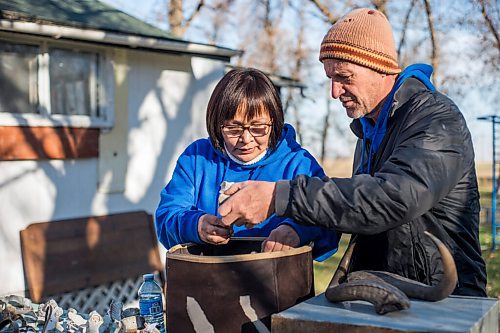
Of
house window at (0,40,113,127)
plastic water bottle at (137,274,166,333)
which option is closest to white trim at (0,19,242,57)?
house window at (0,40,113,127)

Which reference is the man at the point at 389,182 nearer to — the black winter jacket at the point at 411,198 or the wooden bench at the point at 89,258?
the black winter jacket at the point at 411,198

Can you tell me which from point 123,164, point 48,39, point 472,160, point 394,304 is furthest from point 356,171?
point 123,164

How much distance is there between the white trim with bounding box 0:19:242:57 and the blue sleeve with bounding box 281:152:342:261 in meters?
4.56

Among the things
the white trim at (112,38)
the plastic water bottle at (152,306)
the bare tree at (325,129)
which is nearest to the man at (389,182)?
the plastic water bottle at (152,306)

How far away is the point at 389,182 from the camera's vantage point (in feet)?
5.58

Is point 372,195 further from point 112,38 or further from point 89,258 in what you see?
point 89,258

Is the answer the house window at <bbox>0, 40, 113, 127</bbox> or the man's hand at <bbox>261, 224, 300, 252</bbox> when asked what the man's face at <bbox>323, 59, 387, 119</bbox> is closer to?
the man's hand at <bbox>261, 224, 300, 252</bbox>

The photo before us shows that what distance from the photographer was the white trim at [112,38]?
617 cm

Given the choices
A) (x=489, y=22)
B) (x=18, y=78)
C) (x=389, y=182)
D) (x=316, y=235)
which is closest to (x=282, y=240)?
(x=316, y=235)

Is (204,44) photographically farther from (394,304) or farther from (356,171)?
(394,304)

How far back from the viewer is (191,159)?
2324 mm

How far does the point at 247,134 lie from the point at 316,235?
1.29 feet

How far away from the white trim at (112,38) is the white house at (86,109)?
1cm

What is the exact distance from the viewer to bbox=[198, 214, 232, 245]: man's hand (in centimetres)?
201
